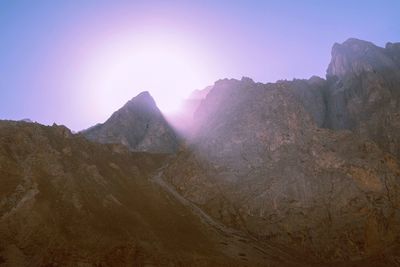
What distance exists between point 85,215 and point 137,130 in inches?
3178

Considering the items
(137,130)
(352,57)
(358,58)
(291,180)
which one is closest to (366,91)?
(358,58)

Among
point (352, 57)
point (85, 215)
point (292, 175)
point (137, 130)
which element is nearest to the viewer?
point (85, 215)

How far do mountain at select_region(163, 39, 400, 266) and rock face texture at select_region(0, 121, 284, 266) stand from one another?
9.02m

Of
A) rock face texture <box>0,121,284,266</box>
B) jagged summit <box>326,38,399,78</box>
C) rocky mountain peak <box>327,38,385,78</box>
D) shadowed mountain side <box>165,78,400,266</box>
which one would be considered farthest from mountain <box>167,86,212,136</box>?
rock face texture <box>0,121,284,266</box>

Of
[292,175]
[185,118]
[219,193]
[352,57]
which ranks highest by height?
[352,57]

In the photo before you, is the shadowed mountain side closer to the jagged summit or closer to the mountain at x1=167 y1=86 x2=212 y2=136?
the mountain at x1=167 y1=86 x2=212 y2=136

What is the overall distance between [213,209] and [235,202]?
15.3ft

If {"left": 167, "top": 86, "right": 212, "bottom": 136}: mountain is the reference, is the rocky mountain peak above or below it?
above

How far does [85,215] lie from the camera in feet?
213

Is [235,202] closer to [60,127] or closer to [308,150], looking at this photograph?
[308,150]

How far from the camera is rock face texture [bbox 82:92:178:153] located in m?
135

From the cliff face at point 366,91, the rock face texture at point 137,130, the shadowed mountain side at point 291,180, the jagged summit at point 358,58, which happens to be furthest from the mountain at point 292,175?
the jagged summit at point 358,58

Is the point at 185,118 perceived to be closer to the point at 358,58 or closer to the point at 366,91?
the point at 358,58

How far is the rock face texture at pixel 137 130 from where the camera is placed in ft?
443
